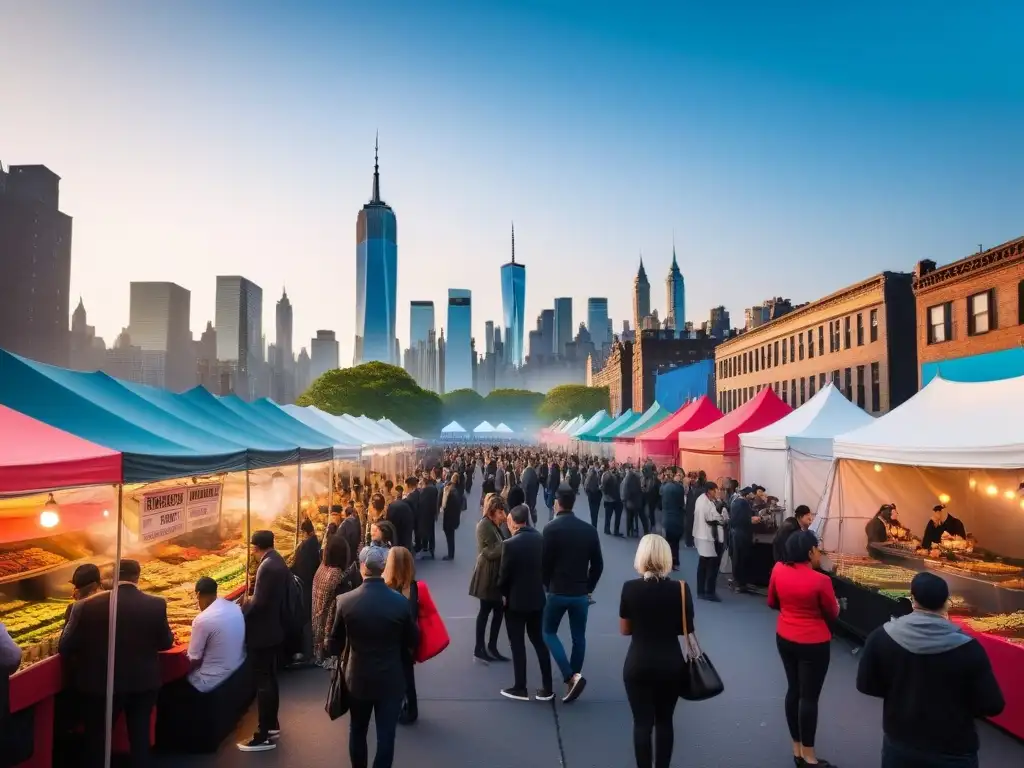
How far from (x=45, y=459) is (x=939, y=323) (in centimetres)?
3718

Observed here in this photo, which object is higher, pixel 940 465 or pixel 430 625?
pixel 940 465

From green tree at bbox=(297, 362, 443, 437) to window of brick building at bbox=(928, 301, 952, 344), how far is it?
52.9 m

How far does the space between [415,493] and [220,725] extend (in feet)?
30.4

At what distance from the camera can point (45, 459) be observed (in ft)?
16.0

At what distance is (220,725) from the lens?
6.02 meters

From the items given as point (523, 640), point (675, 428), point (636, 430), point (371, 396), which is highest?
point (371, 396)

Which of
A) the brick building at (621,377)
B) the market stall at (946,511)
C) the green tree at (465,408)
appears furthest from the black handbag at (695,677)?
the green tree at (465,408)

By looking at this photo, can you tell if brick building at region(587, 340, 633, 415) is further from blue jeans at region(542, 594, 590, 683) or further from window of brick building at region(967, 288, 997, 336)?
blue jeans at region(542, 594, 590, 683)

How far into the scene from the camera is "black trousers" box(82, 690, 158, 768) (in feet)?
16.7

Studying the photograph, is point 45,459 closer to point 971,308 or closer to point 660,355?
point 971,308

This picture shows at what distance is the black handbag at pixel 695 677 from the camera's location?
456 centimetres

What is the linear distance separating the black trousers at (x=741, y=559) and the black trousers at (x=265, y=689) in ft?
27.2

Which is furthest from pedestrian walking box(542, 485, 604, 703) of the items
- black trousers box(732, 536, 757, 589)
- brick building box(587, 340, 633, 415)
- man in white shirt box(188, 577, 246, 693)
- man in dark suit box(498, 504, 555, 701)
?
brick building box(587, 340, 633, 415)

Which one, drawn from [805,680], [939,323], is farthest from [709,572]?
[939,323]
